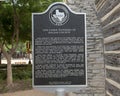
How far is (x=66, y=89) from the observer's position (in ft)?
21.9

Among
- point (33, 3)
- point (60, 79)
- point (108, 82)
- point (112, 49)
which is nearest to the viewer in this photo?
point (112, 49)

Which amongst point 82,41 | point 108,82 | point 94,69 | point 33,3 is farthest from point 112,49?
point 33,3

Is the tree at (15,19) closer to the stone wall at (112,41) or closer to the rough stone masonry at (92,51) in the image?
the rough stone masonry at (92,51)

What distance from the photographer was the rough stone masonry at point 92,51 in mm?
11927

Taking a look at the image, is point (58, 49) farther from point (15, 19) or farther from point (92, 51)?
point (15, 19)

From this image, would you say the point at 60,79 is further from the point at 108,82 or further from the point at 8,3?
the point at 8,3

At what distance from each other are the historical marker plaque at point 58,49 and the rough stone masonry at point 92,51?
5140 mm

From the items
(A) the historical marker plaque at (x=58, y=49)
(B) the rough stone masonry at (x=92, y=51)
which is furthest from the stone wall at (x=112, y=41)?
(B) the rough stone masonry at (x=92, y=51)

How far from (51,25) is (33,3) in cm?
1231

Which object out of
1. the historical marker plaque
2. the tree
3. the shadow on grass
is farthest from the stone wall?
the tree

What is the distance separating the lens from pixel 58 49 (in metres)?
6.64

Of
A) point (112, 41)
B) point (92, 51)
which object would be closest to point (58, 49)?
point (112, 41)

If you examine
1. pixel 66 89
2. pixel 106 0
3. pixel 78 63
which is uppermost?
pixel 106 0

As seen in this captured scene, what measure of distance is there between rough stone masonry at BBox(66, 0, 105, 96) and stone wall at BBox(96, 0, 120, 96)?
5600 millimetres
